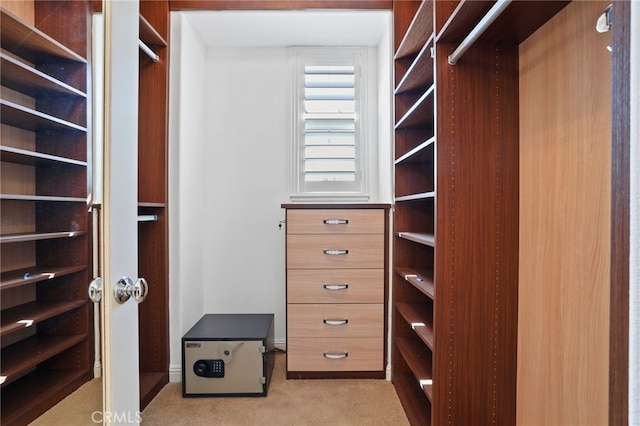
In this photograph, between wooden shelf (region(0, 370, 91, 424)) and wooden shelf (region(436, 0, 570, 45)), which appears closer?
wooden shelf (region(0, 370, 91, 424))

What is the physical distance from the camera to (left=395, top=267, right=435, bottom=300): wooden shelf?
4.54 ft

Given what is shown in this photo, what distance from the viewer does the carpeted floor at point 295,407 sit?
5.51ft

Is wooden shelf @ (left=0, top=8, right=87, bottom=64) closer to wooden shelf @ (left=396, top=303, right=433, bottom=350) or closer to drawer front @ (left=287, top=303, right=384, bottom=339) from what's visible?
wooden shelf @ (left=396, top=303, right=433, bottom=350)

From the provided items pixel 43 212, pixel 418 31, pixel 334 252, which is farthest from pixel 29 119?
pixel 418 31

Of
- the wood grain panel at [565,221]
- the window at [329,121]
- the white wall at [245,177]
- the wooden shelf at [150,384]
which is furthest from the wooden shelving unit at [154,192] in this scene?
the wood grain panel at [565,221]

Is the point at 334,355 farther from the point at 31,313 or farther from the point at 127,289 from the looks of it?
the point at 31,313

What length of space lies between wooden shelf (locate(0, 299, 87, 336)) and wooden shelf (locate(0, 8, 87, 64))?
1.81 ft

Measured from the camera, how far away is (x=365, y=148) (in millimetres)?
2504

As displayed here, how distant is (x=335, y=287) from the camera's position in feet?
6.58

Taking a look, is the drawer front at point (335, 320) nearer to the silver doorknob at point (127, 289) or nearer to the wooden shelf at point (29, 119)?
the silver doorknob at point (127, 289)

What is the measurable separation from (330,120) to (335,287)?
4.21 feet

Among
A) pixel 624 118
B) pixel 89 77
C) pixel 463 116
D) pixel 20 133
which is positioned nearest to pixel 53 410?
pixel 20 133

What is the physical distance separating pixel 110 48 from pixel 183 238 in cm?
149

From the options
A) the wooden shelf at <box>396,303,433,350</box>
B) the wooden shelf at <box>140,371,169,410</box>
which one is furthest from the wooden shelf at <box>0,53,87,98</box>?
the wooden shelf at <box>140,371,169,410</box>
